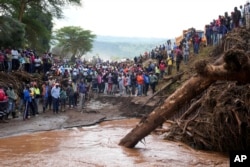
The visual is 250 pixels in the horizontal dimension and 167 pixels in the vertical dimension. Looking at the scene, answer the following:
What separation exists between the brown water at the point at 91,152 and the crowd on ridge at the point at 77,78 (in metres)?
3.82

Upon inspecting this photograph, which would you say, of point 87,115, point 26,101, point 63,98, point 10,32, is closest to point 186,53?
point 87,115

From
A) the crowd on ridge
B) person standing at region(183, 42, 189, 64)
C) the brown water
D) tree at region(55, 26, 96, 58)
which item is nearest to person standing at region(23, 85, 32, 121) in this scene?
the crowd on ridge

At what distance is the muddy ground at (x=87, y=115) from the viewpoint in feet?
48.2

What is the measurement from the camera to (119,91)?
24.5 meters

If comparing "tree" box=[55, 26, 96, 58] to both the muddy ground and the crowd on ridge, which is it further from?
the muddy ground

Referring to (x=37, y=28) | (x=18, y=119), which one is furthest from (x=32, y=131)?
(x=37, y=28)

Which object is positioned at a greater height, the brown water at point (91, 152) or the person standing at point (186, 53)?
the person standing at point (186, 53)

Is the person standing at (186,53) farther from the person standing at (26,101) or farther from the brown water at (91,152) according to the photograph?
the brown water at (91,152)

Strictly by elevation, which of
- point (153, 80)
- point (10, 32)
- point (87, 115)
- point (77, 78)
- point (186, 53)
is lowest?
point (87, 115)

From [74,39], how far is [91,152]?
45364 mm

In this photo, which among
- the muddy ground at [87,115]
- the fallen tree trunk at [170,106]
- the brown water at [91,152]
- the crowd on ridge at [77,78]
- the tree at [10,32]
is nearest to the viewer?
the brown water at [91,152]

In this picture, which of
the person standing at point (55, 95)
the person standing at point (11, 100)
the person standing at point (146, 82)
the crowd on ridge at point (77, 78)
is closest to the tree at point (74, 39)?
the crowd on ridge at point (77, 78)

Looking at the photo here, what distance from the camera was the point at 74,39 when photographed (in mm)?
54938

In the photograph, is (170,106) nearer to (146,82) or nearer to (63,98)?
(63,98)
